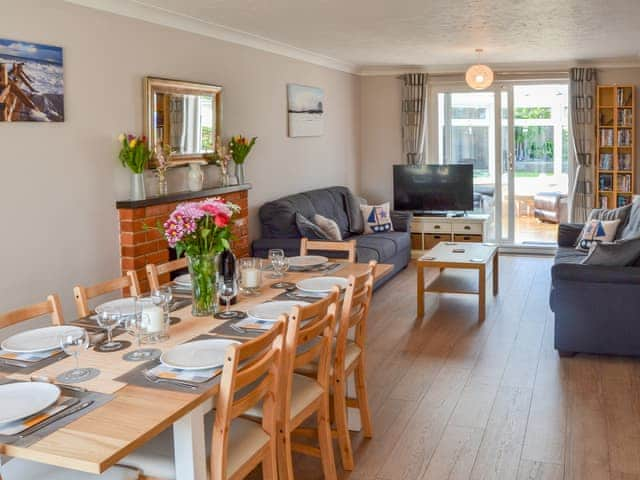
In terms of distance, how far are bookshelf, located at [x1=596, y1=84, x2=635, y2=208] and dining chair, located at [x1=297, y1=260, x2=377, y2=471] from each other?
6153 millimetres

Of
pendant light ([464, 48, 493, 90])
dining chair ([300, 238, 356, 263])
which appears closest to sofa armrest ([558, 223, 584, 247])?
pendant light ([464, 48, 493, 90])

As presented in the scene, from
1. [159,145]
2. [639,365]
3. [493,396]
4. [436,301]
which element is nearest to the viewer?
[493,396]

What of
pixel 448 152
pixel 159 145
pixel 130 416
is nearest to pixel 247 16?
pixel 159 145

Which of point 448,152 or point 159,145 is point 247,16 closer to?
point 159,145

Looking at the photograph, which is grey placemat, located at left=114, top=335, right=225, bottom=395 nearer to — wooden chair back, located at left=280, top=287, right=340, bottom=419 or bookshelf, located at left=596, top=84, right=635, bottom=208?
wooden chair back, located at left=280, top=287, right=340, bottom=419

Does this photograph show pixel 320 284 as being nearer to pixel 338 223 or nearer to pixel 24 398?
pixel 24 398

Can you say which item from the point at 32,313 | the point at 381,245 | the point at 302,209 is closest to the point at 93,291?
the point at 32,313

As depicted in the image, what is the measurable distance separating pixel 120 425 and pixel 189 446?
0.29m

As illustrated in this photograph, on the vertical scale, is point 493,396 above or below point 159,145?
below

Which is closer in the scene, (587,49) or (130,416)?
(130,416)

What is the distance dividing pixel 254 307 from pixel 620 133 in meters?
7.02

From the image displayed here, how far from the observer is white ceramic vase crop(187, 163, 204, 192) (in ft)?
18.3

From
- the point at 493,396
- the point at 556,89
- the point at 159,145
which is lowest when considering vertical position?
the point at 493,396

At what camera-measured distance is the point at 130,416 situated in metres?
2.03
